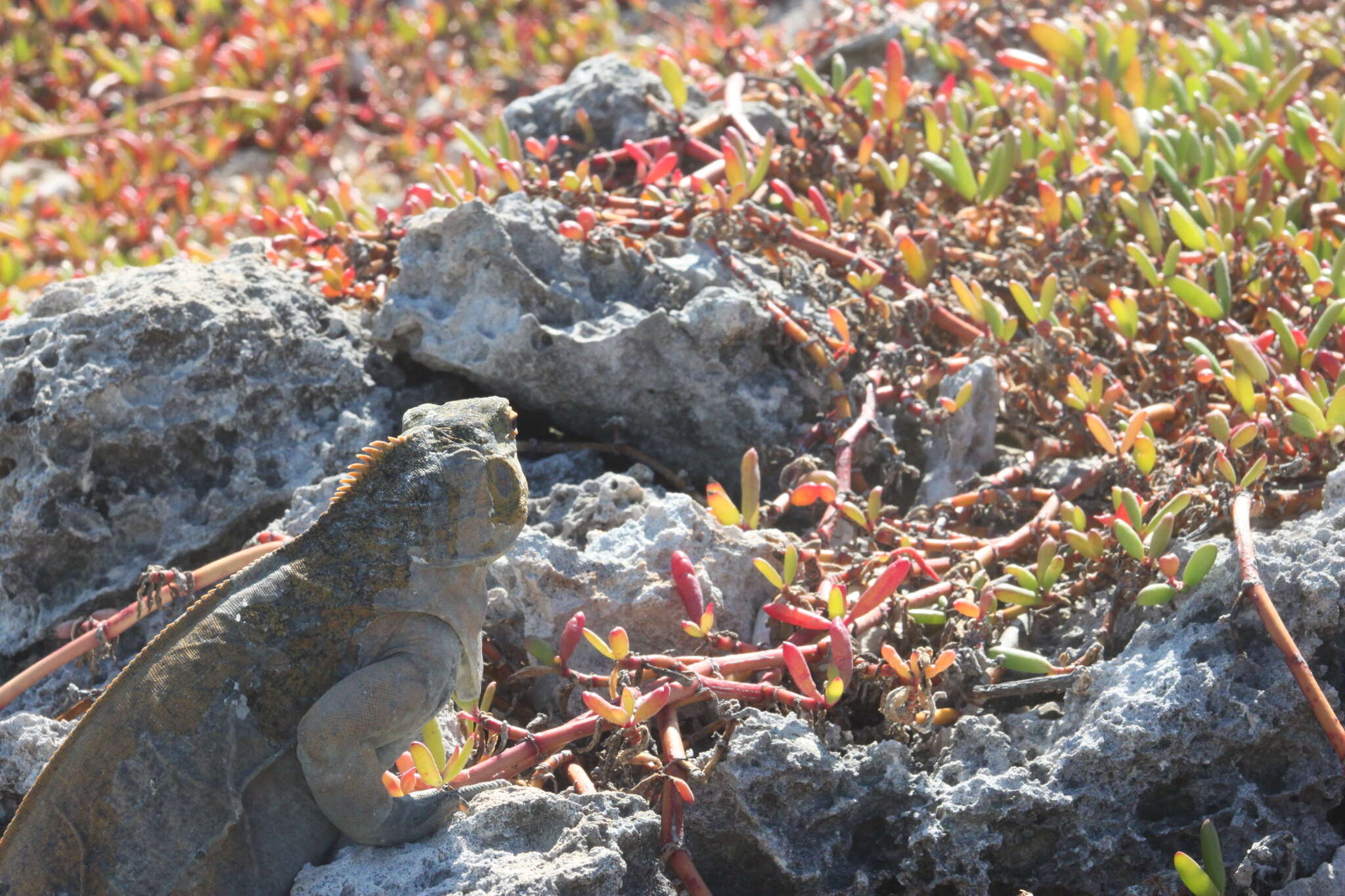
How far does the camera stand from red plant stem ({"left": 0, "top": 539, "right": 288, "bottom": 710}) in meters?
2.95

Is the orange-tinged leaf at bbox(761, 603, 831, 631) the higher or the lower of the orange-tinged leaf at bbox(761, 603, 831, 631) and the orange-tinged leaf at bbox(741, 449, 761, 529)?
the lower

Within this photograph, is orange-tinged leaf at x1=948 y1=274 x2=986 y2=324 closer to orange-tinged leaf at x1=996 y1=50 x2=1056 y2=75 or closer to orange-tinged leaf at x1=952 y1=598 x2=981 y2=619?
orange-tinged leaf at x1=952 y1=598 x2=981 y2=619

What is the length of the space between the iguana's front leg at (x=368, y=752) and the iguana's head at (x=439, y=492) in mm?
247

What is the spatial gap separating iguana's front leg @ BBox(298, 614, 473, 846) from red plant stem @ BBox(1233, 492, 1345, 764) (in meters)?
1.65

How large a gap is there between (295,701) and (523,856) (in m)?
0.55

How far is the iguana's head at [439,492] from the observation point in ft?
8.47

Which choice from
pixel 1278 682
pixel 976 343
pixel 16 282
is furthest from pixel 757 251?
pixel 16 282

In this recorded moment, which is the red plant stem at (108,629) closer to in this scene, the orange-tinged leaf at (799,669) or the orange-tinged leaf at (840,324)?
the orange-tinged leaf at (799,669)

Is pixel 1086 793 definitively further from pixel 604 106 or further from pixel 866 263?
pixel 604 106

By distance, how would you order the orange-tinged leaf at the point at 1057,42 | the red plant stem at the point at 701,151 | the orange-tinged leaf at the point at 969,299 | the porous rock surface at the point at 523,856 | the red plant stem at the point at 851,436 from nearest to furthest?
the porous rock surface at the point at 523,856
the red plant stem at the point at 851,436
the orange-tinged leaf at the point at 969,299
the red plant stem at the point at 701,151
the orange-tinged leaf at the point at 1057,42

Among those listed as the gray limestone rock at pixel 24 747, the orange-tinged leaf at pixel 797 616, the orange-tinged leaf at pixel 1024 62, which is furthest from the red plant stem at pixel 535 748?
the orange-tinged leaf at pixel 1024 62

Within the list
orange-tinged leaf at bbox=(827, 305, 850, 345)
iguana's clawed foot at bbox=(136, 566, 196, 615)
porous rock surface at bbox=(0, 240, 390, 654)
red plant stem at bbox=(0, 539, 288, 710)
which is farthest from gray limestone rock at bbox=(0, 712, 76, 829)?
orange-tinged leaf at bbox=(827, 305, 850, 345)

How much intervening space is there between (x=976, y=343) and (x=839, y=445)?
58 centimetres

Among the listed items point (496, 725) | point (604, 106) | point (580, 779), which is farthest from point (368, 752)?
point (604, 106)
